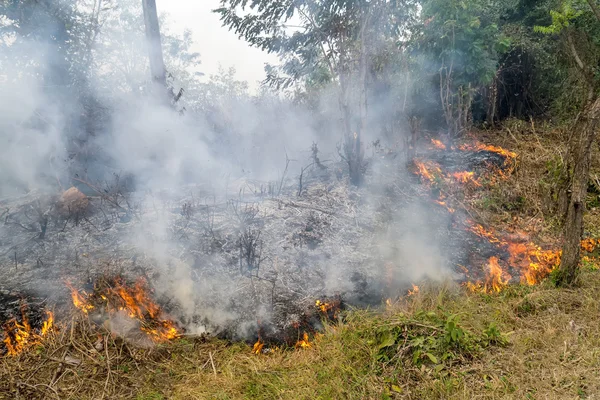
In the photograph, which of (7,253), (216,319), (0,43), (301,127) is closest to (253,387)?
(216,319)

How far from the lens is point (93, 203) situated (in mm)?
6086

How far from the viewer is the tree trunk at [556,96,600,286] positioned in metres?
3.71

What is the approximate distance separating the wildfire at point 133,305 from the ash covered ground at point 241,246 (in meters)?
0.15

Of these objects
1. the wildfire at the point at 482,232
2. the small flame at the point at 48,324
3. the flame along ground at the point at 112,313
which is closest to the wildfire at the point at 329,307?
the flame along ground at the point at 112,313

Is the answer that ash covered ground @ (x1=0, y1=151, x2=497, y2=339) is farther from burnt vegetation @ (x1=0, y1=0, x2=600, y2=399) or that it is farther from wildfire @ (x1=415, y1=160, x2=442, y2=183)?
wildfire @ (x1=415, y1=160, x2=442, y2=183)

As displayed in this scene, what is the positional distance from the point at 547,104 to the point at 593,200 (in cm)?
470

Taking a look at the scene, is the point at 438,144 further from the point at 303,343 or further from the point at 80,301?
the point at 80,301

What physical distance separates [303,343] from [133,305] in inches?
Result: 73.8

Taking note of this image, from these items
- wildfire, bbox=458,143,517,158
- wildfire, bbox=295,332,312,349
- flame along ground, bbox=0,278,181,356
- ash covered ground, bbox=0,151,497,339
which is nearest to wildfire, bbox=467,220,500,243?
ash covered ground, bbox=0,151,497,339

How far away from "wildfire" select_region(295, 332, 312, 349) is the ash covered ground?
22 cm

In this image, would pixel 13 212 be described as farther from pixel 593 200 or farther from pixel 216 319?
pixel 593 200

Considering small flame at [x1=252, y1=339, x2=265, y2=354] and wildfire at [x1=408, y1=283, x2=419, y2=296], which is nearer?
small flame at [x1=252, y1=339, x2=265, y2=354]

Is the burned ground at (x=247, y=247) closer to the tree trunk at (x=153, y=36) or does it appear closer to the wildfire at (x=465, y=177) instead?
the wildfire at (x=465, y=177)

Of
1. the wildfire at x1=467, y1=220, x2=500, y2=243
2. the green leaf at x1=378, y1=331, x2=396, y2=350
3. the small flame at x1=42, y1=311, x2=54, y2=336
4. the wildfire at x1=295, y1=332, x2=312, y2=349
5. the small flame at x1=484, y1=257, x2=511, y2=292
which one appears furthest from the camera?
the wildfire at x1=467, y1=220, x2=500, y2=243
